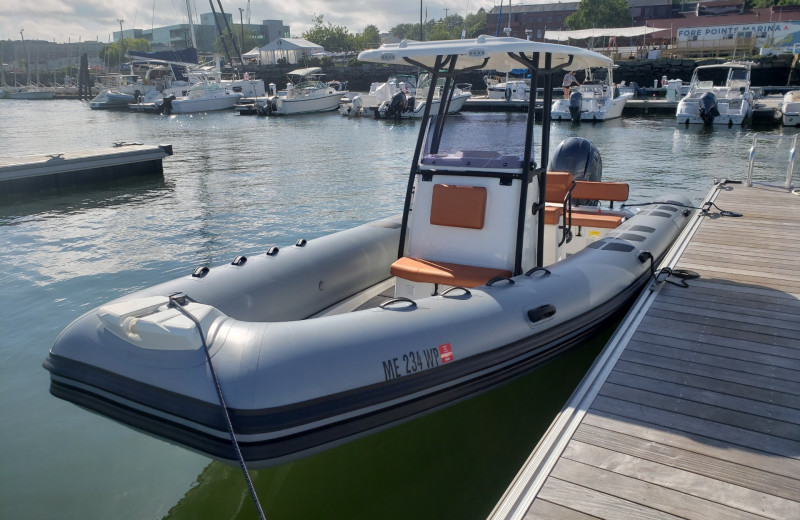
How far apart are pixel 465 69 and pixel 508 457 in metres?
2.97

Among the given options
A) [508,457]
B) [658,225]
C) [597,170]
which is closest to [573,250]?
[658,225]

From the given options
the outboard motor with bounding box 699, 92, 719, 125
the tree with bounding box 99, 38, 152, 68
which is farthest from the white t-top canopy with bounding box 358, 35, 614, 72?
the tree with bounding box 99, 38, 152, 68

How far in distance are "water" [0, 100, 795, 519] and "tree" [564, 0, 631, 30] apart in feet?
136

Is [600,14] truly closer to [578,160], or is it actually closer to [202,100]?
[202,100]

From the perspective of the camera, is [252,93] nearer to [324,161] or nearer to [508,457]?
[324,161]

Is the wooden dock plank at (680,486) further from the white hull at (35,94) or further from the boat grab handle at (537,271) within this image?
the white hull at (35,94)

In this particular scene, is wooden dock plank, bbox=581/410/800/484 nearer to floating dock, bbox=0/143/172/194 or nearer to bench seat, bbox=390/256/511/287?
bench seat, bbox=390/256/511/287

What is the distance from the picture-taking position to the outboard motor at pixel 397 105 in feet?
98.1

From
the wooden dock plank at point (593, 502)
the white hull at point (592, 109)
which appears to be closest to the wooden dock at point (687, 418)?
the wooden dock plank at point (593, 502)

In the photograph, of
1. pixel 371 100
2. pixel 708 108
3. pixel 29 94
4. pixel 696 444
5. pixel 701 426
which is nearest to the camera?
pixel 696 444

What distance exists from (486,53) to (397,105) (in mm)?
26713

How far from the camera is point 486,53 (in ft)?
13.0

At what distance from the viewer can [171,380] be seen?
9.61ft

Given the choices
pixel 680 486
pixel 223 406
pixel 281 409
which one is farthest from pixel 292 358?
pixel 680 486
